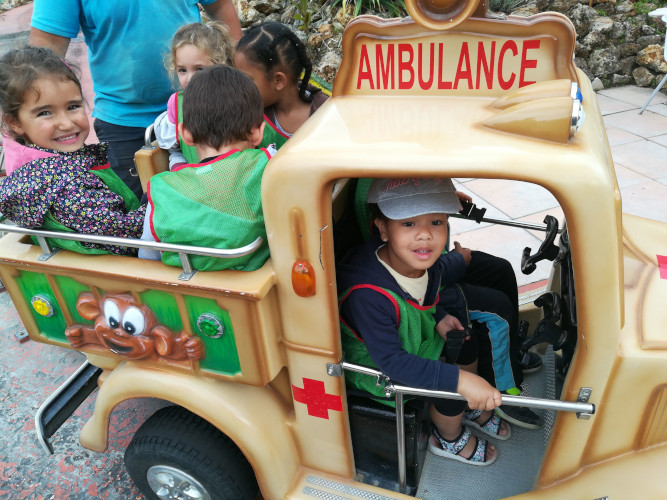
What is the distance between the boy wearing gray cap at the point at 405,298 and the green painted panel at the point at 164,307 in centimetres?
50

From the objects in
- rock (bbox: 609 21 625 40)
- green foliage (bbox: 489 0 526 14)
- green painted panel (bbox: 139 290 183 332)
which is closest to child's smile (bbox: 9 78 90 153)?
green painted panel (bbox: 139 290 183 332)

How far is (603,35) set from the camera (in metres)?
6.87

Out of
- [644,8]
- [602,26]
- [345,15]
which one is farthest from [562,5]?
[345,15]

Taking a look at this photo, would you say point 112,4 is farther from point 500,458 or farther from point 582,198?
point 500,458

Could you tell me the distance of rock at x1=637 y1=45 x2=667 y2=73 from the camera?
6.58 metres

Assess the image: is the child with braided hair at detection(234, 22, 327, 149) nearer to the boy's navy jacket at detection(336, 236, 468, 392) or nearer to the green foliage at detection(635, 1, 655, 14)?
the boy's navy jacket at detection(336, 236, 468, 392)

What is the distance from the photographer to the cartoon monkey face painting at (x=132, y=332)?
1.59 m

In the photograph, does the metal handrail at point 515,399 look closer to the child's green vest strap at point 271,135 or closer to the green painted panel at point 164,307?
the green painted panel at point 164,307

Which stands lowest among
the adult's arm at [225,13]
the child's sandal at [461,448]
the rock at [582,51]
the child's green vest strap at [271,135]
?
the child's sandal at [461,448]

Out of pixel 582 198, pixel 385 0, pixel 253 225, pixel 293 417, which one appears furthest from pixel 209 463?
pixel 385 0

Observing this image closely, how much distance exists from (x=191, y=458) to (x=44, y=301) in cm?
71

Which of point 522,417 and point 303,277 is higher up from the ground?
point 303,277

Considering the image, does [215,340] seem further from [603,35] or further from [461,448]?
[603,35]

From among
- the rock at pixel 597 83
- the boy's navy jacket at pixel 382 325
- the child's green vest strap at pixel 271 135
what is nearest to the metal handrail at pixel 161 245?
the boy's navy jacket at pixel 382 325
